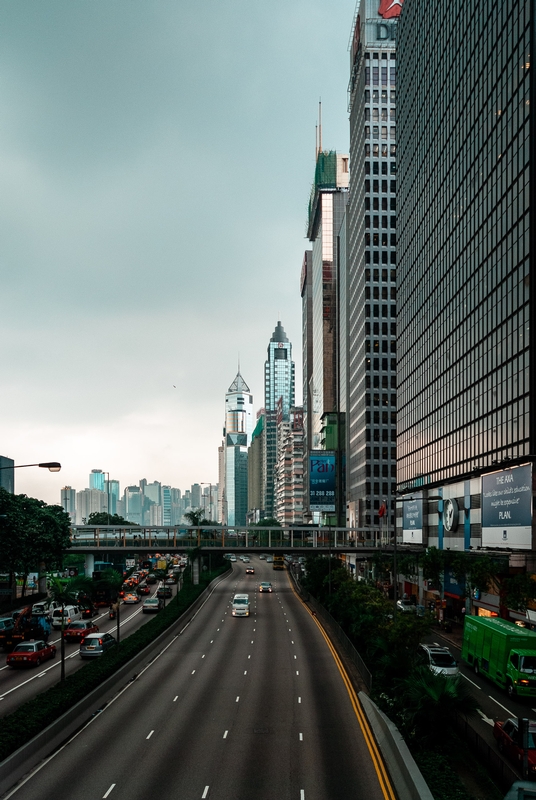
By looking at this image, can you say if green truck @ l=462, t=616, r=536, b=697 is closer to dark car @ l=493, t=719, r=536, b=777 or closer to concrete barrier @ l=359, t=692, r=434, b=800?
concrete barrier @ l=359, t=692, r=434, b=800

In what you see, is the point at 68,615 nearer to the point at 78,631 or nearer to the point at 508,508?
the point at 78,631

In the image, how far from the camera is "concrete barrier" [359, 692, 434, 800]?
20.3 m

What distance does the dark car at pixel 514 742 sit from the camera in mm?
23500

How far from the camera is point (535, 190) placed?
183 feet

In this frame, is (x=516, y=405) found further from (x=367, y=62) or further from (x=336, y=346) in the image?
(x=336, y=346)

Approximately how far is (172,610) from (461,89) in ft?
189

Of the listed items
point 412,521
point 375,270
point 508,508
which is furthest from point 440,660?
point 375,270

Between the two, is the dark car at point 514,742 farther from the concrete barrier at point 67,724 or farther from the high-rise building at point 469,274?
the high-rise building at point 469,274

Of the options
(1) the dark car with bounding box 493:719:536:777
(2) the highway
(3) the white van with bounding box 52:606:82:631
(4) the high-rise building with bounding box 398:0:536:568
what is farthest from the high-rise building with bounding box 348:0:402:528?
(1) the dark car with bounding box 493:719:536:777

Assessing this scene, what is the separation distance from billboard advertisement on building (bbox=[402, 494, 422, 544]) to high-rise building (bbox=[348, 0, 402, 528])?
129 feet

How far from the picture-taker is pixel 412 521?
93250 mm

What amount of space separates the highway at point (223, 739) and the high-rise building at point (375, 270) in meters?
93.9

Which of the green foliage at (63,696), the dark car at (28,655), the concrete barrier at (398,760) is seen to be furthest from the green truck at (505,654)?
the dark car at (28,655)

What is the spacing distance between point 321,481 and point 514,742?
117 meters
